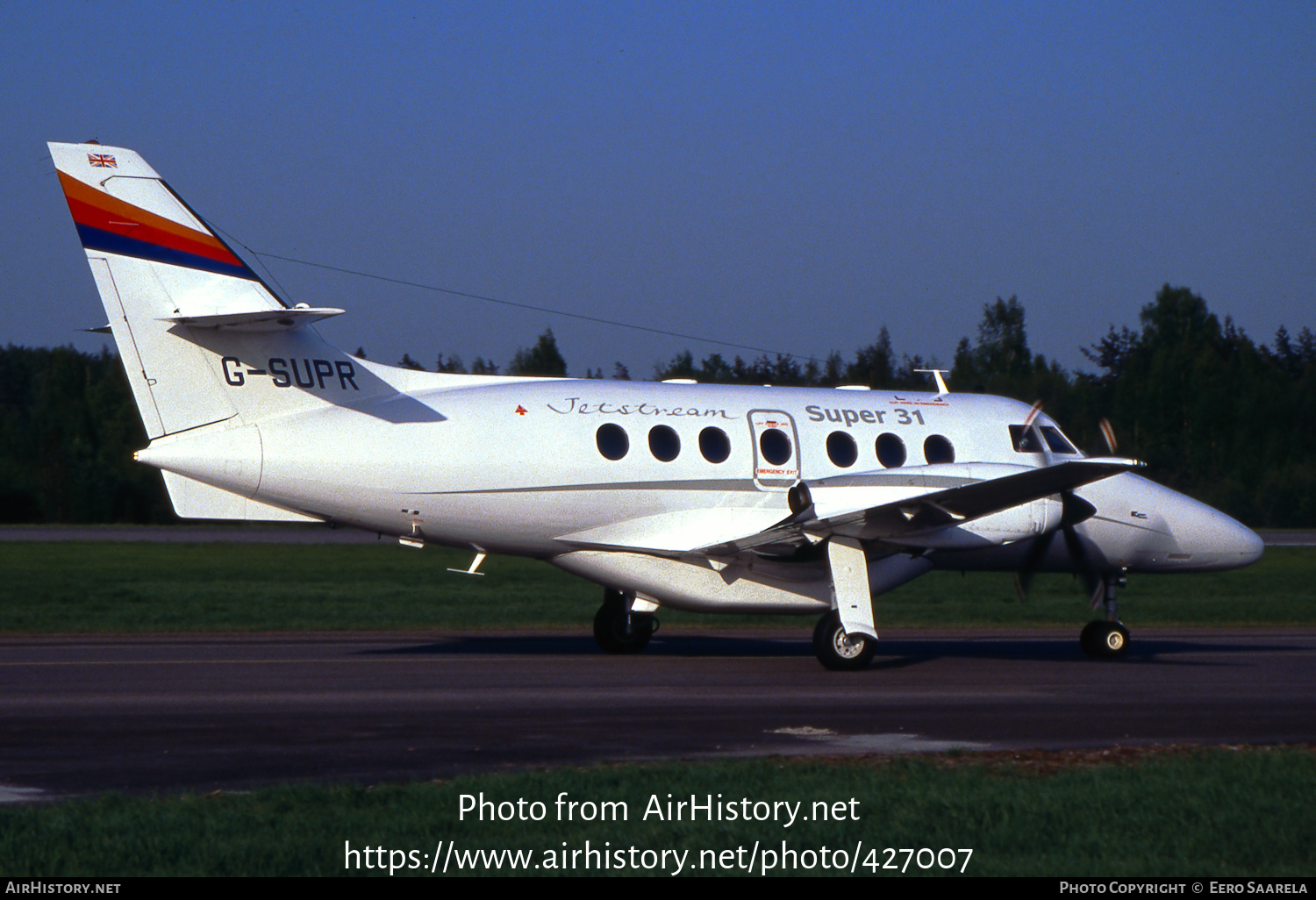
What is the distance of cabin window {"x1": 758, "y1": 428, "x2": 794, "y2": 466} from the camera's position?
713 inches

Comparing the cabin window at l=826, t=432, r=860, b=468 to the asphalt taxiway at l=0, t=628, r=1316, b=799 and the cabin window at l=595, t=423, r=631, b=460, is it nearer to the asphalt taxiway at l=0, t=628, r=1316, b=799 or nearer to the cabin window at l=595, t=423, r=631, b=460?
the asphalt taxiway at l=0, t=628, r=1316, b=799

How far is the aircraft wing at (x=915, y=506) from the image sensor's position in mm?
15781

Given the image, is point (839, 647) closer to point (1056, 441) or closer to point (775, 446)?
point (775, 446)

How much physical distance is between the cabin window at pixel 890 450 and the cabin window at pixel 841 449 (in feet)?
1.20

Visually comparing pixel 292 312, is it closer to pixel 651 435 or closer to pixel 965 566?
pixel 651 435

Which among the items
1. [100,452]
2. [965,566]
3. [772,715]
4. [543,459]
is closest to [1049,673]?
[965,566]

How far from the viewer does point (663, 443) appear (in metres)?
17.6

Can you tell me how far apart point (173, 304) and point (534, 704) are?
20.8 feet

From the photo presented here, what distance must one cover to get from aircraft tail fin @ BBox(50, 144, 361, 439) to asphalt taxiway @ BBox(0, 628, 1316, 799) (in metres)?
3.23

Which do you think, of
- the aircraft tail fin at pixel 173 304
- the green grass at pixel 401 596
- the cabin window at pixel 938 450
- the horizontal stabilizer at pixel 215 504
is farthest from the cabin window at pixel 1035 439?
the aircraft tail fin at pixel 173 304

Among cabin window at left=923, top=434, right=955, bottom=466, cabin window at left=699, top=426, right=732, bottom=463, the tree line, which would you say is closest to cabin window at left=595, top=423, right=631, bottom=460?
cabin window at left=699, top=426, right=732, bottom=463

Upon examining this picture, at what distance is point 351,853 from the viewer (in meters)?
7.34

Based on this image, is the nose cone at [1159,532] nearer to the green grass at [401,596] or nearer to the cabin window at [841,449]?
the cabin window at [841,449]

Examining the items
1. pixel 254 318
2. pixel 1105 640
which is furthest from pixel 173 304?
pixel 1105 640
